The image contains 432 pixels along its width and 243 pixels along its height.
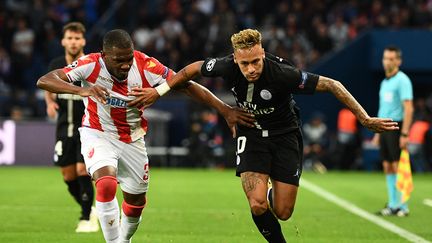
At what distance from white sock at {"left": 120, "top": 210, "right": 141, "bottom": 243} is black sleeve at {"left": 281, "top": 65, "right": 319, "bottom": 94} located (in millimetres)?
1869

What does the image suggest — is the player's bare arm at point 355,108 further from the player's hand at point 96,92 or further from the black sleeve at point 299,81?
the player's hand at point 96,92

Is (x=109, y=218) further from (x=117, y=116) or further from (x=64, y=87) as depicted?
(x=64, y=87)

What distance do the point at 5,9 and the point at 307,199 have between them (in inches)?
576

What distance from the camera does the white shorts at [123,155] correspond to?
26.6 feet

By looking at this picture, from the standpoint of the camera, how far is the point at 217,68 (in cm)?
798

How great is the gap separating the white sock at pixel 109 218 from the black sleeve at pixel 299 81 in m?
1.82

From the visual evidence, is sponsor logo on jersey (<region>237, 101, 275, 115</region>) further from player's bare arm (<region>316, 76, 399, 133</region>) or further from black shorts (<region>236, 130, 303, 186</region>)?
player's bare arm (<region>316, 76, 399, 133</region>)

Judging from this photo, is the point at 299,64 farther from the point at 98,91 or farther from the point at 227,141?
the point at 98,91

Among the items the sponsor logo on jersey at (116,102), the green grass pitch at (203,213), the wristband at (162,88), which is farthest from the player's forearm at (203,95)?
the green grass pitch at (203,213)

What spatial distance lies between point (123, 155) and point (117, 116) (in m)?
0.36

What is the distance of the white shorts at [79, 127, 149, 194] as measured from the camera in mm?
8109

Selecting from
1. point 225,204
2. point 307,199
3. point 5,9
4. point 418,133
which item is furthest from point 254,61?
point 5,9

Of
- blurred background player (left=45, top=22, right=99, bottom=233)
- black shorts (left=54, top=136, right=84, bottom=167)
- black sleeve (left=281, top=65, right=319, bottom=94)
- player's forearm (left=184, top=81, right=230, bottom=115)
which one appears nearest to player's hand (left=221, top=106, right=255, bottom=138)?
player's forearm (left=184, top=81, right=230, bottom=115)

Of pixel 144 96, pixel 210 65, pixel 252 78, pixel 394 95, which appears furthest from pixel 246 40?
pixel 394 95
